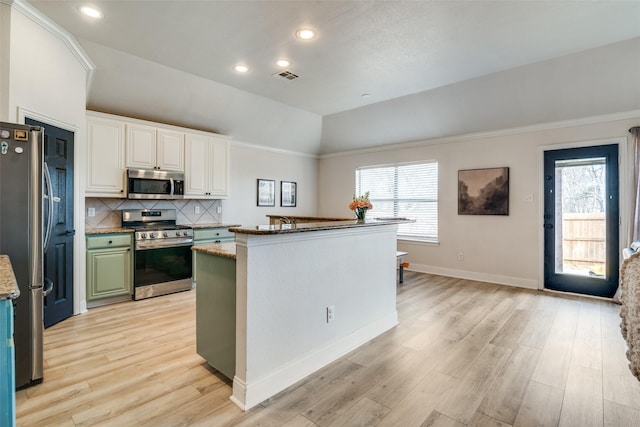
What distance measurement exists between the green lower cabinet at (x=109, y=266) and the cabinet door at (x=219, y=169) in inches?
60.3

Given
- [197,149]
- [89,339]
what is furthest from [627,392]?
[197,149]

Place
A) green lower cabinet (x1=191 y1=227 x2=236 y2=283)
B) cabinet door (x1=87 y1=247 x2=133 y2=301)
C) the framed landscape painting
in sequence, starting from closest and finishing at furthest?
1. cabinet door (x1=87 y1=247 x2=133 y2=301)
2. green lower cabinet (x1=191 y1=227 x2=236 y2=283)
3. the framed landscape painting

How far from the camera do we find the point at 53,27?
9.50 feet

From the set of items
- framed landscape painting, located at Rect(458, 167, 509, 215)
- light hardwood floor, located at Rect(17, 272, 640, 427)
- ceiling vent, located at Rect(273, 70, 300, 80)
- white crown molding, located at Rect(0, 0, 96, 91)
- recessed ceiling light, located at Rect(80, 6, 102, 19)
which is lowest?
light hardwood floor, located at Rect(17, 272, 640, 427)

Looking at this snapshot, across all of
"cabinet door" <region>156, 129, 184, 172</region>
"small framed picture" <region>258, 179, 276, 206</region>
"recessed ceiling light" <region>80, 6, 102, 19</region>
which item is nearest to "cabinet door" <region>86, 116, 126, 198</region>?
"cabinet door" <region>156, 129, 184, 172</region>

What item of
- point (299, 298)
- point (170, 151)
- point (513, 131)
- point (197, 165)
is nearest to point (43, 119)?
point (170, 151)

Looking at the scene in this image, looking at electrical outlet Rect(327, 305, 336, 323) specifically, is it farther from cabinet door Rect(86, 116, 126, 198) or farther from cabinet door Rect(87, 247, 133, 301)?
cabinet door Rect(86, 116, 126, 198)

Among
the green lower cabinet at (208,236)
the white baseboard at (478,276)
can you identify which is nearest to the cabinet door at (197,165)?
the green lower cabinet at (208,236)

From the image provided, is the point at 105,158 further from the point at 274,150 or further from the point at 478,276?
the point at 478,276

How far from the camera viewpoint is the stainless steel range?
4.03m

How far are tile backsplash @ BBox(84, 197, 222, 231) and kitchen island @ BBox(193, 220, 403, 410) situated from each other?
109 inches

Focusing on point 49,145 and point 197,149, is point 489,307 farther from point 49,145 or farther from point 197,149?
point 49,145

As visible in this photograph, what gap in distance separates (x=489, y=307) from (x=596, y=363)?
1.40 meters

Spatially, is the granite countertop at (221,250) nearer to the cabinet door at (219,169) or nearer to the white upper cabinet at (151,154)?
the white upper cabinet at (151,154)
